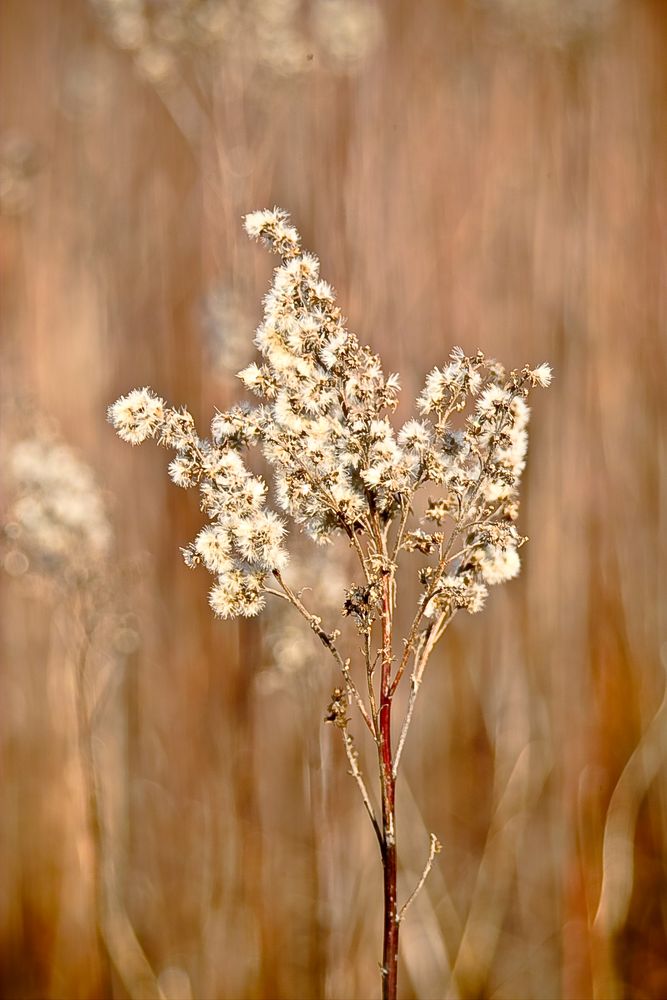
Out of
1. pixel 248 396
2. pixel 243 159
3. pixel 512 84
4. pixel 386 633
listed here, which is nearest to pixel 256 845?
pixel 248 396

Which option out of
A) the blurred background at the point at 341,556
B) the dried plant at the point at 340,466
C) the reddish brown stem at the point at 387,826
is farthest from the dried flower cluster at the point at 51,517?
the reddish brown stem at the point at 387,826

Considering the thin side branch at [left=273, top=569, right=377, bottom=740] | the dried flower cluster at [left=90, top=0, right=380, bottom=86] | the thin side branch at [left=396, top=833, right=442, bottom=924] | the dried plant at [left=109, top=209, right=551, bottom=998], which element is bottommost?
the thin side branch at [left=396, top=833, right=442, bottom=924]

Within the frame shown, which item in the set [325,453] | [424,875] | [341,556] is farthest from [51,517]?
[424,875]

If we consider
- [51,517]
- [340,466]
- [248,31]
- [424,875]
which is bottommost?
[424,875]

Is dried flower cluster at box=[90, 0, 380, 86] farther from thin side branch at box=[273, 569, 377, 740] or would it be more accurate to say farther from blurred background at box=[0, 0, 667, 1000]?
thin side branch at box=[273, 569, 377, 740]

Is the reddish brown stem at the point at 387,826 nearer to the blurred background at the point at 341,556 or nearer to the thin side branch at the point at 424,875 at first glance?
the thin side branch at the point at 424,875

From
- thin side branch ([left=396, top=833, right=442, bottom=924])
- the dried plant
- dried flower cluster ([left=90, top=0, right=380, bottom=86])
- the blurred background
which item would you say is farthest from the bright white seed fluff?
dried flower cluster ([left=90, top=0, right=380, bottom=86])

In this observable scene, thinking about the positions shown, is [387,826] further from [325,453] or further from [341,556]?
[341,556]
